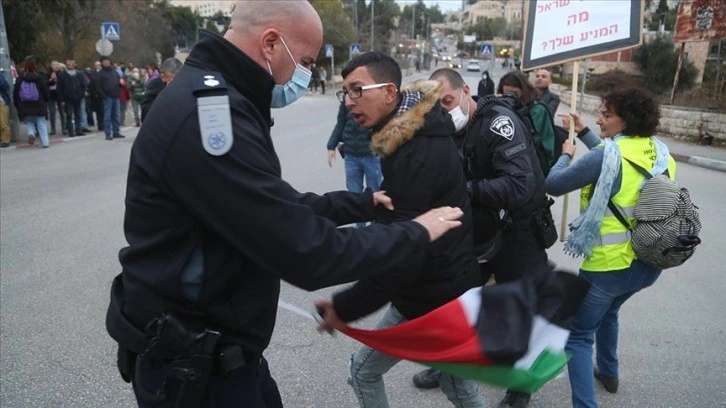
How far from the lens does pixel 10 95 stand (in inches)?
503

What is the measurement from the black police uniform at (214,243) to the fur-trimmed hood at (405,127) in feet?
1.84

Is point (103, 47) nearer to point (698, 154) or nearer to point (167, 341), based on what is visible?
point (698, 154)

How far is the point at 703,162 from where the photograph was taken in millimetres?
12328

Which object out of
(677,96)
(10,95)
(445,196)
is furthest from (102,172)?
(677,96)

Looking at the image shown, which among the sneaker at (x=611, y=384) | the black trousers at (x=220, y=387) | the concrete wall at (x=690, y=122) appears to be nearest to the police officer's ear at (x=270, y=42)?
the black trousers at (x=220, y=387)

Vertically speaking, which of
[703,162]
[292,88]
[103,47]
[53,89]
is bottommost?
[703,162]

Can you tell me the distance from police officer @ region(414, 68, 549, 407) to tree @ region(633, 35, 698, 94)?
25619mm

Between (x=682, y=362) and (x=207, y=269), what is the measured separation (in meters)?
3.49

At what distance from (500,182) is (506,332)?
1.19 metres

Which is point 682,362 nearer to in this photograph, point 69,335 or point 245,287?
point 245,287

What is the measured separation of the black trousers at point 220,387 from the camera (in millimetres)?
1685

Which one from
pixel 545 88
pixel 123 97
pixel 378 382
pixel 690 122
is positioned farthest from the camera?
pixel 123 97

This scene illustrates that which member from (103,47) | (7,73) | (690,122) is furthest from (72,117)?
(690,122)

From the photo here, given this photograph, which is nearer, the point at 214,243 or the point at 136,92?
the point at 214,243
